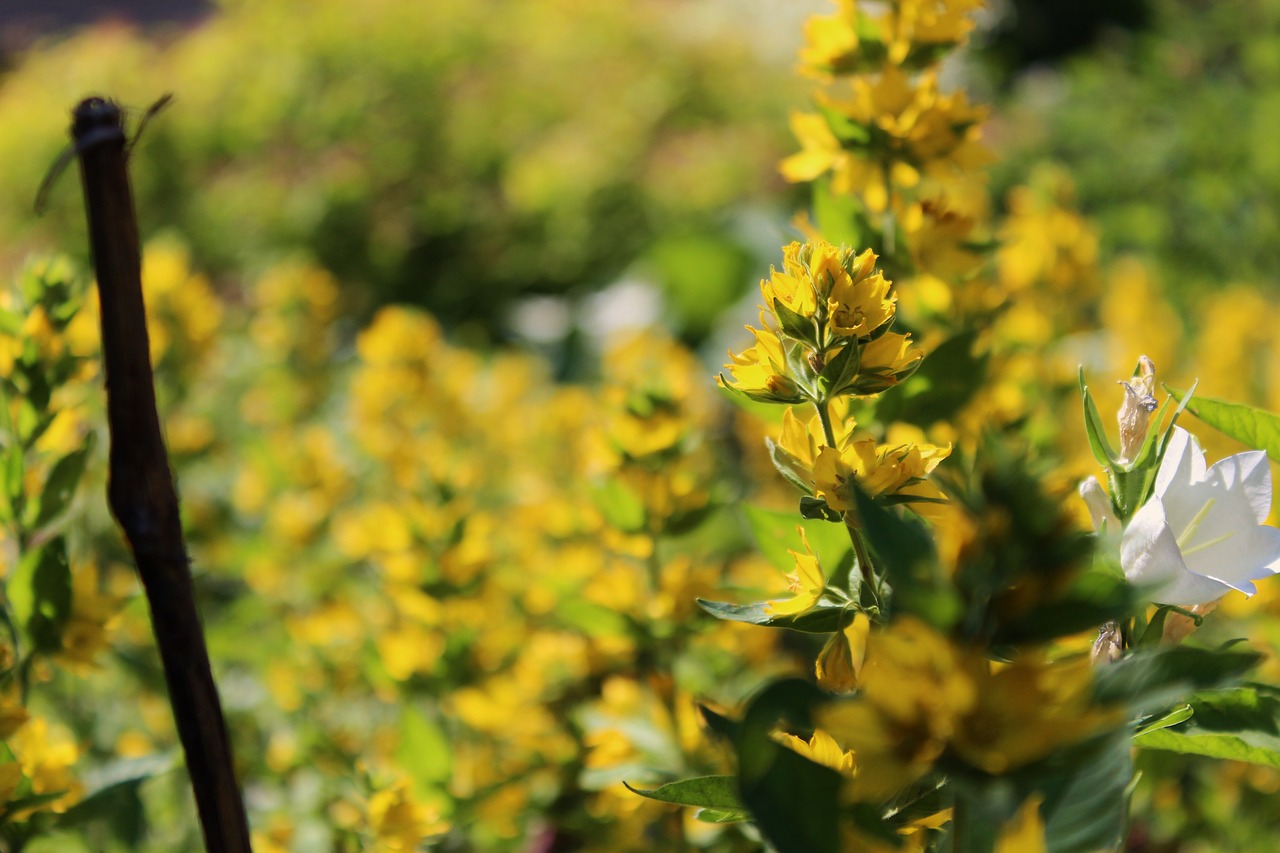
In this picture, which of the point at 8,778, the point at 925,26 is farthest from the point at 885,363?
the point at 8,778

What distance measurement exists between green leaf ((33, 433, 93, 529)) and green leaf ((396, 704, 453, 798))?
337 mm

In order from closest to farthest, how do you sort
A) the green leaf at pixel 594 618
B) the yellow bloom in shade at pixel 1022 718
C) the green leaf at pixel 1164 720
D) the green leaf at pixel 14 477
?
the yellow bloom in shade at pixel 1022 718, the green leaf at pixel 1164 720, the green leaf at pixel 14 477, the green leaf at pixel 594 618

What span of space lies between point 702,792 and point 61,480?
1.56 feet

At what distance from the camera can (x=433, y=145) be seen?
4.35 meters

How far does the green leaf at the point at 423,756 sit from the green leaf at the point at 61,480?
0.34 meters

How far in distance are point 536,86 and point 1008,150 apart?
2270 mm

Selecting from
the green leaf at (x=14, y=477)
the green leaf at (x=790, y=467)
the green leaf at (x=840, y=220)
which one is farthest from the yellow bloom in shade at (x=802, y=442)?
the green leaf at (x=14, y=477)

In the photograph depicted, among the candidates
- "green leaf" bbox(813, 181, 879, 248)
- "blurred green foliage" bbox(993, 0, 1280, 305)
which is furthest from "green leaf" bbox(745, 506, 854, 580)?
"blurred green foliage" bbox(993, 0, 1280, 305)

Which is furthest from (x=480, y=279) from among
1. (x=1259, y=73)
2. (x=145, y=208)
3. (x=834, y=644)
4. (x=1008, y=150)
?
(x=834, y=644)

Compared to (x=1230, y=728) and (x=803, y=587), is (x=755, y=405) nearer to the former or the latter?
(x=803, y=587)

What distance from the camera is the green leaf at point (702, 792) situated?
44 cm

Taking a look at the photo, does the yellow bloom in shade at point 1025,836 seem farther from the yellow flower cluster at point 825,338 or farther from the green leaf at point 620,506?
the green leaf at point 620,506

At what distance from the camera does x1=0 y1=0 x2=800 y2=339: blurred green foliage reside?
389 cm

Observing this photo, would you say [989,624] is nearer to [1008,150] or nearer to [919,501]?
[919,501]
